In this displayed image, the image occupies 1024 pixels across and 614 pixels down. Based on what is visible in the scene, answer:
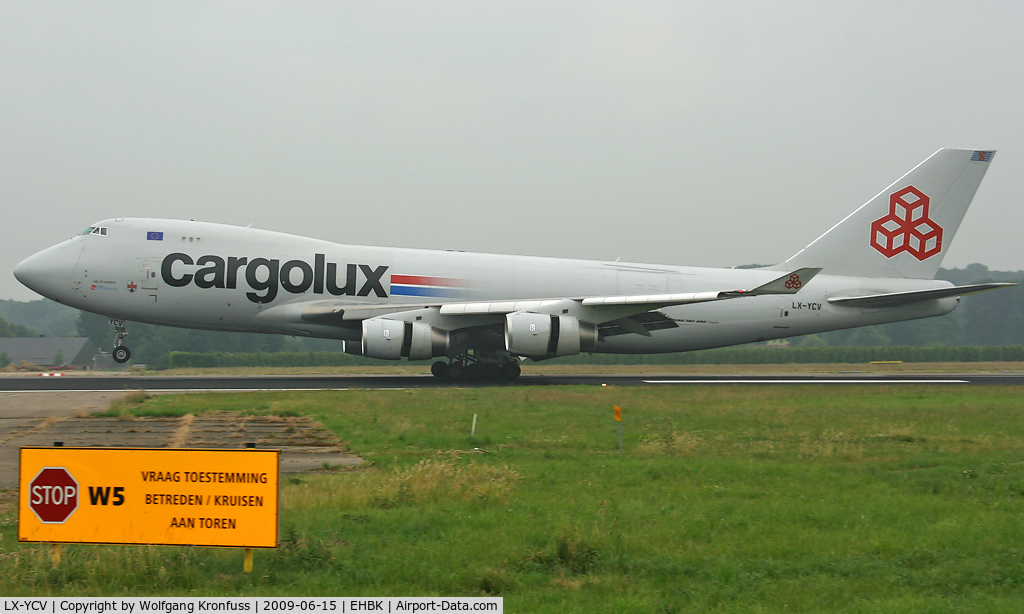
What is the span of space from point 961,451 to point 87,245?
26.6m

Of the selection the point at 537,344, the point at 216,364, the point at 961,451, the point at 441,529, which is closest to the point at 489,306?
the point at 537,344

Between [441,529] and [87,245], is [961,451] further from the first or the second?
[87,245]

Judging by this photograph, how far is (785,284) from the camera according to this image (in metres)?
25.1

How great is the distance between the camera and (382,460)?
12836mm

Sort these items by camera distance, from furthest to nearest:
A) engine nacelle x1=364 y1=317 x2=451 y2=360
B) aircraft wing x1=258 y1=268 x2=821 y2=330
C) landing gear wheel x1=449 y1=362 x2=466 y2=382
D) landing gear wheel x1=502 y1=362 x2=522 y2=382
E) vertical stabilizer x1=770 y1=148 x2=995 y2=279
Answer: vertical stabilizer x1=770 y1=148 x2=995 y2=279 → landing gear wheel x1=502 y1=362 x2=522 y2=382 → landing gear wheel x1=449 y1=362 x2=466 y2=382 → aircraft wing x1=258 y1=268 x2=821 y2=330 → engine nacelle x1=364 y1=317 x2=451 y2=360

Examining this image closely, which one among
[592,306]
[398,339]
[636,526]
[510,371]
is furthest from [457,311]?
[636,526]

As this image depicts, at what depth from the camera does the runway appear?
26.4 m

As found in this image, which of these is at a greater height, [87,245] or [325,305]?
[87,245]

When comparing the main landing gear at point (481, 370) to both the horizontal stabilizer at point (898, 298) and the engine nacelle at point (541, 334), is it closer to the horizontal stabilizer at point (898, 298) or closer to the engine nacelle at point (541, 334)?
the engine nacelle at point (541, 334)

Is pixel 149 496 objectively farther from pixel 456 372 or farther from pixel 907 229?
pixel 907 229

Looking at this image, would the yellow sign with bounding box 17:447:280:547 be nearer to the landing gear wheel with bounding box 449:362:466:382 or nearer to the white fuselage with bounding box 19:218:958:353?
the white fuselage with bounding box 19:218:958:353

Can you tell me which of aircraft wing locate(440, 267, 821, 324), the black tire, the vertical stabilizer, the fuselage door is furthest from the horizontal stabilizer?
the fuselage door

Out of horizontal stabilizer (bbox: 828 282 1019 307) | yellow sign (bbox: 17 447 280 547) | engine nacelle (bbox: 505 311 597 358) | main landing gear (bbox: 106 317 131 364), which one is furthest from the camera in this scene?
horizontal stabilizer (bbox: 828 282 1019 307)

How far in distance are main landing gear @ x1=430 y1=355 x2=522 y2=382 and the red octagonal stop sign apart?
22354 mm
